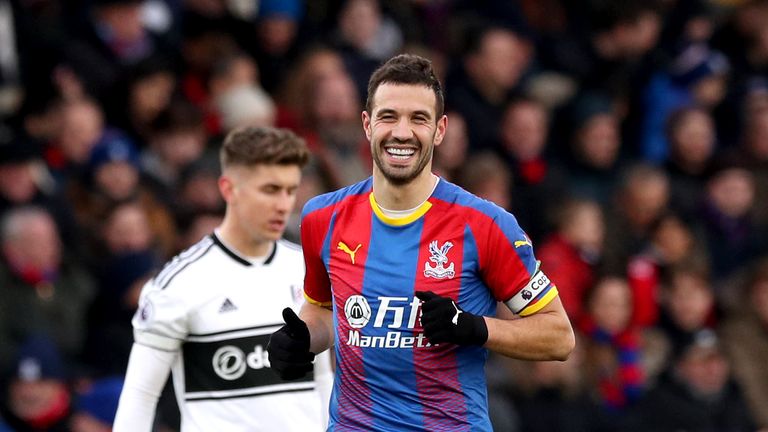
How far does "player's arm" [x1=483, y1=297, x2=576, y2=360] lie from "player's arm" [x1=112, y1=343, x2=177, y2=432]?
1.84 meters

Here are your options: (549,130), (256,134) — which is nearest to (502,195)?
(549,130)

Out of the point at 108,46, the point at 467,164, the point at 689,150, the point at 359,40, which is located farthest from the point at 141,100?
the point at 689,150

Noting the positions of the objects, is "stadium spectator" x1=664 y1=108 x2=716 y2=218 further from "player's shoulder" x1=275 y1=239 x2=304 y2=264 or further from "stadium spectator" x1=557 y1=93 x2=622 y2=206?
"player's shoulder" x1=275 y1=239 x2=304 y2=264

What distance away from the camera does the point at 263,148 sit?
7.30 meters

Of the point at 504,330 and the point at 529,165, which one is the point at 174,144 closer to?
the point at 529,165

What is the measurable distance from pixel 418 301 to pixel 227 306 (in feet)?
4.84

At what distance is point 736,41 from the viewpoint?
16.2 m

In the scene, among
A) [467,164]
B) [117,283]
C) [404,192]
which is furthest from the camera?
[467,164]

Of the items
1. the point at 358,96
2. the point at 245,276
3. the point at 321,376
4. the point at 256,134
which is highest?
the point at 358,96

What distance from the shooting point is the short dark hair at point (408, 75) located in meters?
5.81

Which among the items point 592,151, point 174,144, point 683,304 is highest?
point 592,151

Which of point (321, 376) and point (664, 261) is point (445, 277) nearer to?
point (321, 376)

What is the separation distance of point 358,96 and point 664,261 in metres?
2.97

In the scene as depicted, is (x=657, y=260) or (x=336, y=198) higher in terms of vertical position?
(x=657, y=260)
